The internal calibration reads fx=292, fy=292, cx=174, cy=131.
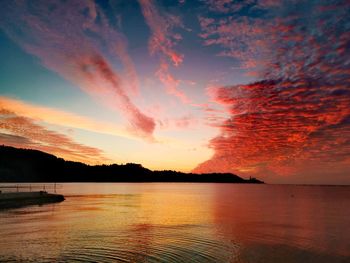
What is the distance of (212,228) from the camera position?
160 feet

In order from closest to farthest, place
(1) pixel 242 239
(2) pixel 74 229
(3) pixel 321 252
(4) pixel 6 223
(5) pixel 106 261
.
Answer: (5) pixel 106 261 < (3) pixel 321 252 < (1) pixel 242 239 < (2) pixel 74 229 < (4) pixel 6 223

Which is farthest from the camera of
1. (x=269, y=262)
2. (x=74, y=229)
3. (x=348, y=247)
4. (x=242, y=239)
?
(x=74, y=229)

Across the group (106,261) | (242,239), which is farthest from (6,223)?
(242,239)

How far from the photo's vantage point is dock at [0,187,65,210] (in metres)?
75.0

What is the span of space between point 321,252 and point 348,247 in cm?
574

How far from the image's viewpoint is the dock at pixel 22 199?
246 feet

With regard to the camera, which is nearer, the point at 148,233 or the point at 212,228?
the point at 148,233

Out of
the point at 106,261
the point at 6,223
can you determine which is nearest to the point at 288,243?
the point at 106,261

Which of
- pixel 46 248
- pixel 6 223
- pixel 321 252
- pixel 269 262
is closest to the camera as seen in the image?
pixel 269 262

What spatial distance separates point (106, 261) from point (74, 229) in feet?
65.6

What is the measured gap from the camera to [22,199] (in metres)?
82.1

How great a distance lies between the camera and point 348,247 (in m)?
37.4

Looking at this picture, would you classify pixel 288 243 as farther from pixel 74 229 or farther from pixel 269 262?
pixel 74 229

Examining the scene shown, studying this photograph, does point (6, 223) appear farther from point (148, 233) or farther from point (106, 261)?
point (106, 261)
